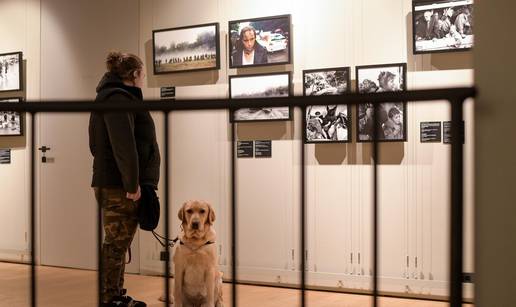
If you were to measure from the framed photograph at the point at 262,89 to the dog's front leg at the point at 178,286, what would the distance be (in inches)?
66.8

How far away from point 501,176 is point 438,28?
11.7 feet

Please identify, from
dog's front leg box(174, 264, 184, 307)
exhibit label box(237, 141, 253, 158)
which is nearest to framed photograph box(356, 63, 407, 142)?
exhibit label box(237, 141, 253, 158)

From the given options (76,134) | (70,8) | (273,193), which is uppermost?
(70,8)

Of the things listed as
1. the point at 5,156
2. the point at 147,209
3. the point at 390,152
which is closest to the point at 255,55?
the point at 390,152

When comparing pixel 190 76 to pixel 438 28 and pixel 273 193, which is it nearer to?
pixel 273 193

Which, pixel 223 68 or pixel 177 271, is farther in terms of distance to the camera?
pixel 223 68

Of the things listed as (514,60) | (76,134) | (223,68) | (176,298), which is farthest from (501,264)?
(76,134)

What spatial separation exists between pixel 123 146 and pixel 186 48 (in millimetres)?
2459

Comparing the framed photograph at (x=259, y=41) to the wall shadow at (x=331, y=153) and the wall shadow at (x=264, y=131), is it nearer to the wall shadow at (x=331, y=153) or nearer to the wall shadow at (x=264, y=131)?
the wall shadow at (x=264, y=131)

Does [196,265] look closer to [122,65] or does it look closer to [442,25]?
[122,65]

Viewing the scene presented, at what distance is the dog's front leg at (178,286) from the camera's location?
4.21 metres

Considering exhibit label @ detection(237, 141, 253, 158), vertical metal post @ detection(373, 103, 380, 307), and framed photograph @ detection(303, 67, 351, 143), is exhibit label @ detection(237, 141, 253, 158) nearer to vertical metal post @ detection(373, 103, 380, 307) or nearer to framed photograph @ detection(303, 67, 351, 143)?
framed photograph @ detection(303, 67, 351, 143)

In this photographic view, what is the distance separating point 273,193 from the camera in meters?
5.74

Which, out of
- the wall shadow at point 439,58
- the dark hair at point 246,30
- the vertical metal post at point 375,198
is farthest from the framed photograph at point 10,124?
the vertical metal post at point 375,198
